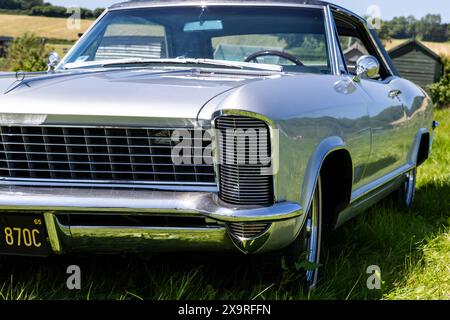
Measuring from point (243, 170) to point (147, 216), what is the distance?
1.36 ft

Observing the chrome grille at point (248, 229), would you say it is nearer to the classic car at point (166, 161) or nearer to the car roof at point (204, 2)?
the classic car at point (166, 161)

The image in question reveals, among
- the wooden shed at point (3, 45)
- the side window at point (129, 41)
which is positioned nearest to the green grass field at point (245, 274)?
the side window at point (129, 41)

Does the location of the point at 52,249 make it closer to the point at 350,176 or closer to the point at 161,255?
the point at 161,255

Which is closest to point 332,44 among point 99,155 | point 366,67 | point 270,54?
point 366,67

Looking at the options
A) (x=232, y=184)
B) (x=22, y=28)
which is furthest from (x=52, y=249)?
(x=22, y=28)

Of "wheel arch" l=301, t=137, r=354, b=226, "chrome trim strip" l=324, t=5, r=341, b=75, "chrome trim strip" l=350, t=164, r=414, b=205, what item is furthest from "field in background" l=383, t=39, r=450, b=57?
"wheel arch" l=301, t=137, r=354, b=226

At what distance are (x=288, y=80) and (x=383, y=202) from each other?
2442 millimetres

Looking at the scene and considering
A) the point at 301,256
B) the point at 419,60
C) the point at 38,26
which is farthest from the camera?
the point at 419,60

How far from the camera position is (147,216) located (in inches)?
95.2

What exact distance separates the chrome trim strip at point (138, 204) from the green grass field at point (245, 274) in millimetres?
422

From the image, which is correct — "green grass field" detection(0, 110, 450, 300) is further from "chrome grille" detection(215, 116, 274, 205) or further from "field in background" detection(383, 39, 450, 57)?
"field in background" detection(383, 39, 450, 57)

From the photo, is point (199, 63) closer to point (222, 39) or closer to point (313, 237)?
point (222, 39)

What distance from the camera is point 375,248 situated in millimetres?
3646

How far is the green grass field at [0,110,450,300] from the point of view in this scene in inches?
107
